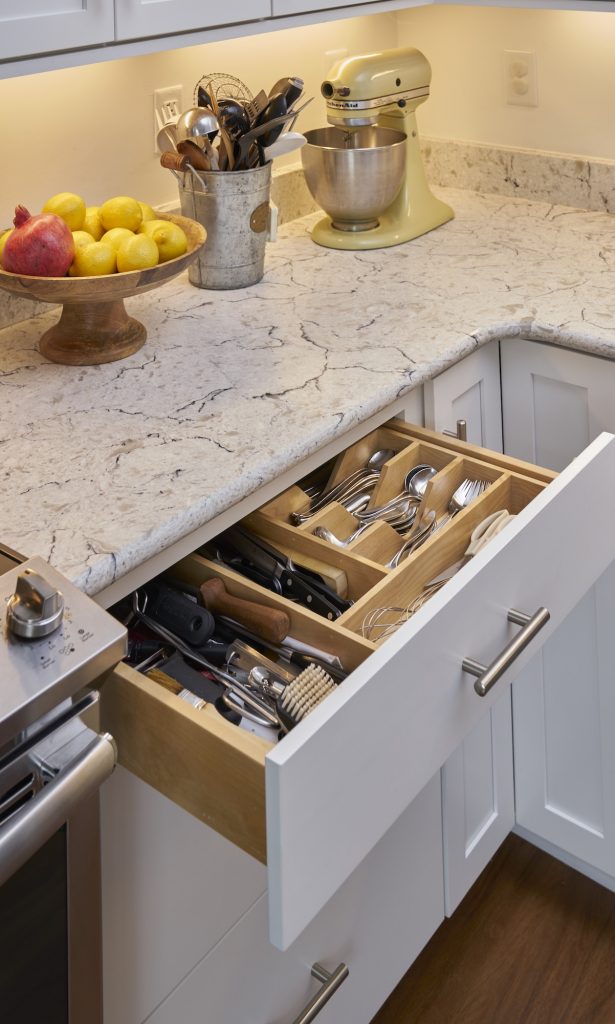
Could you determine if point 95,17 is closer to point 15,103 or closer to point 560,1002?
point 15,103

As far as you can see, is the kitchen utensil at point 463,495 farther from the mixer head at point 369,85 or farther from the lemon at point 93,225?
the mixer head at point 369,85

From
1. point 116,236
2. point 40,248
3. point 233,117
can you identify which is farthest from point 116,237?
point 233,117

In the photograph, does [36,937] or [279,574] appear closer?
[36,937]

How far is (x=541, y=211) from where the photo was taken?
6.15ft

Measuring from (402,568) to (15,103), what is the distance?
2.86ft

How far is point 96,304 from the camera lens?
129cm

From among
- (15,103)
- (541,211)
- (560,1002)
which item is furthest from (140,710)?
(541,211)

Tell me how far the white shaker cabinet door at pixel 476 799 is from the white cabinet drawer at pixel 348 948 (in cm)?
3

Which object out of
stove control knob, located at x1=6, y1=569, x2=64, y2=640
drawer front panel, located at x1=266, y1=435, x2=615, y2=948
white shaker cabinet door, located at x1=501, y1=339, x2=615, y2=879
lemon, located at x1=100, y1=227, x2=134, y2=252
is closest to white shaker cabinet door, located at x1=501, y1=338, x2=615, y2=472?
white shaker cabinet door, located at x1=501, y1=339, x2=615, y2=879

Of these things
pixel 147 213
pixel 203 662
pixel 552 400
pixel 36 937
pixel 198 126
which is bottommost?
pixel 36 937

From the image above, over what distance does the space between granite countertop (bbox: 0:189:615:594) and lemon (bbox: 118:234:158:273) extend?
5.7 inches

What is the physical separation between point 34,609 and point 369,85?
1153 mm

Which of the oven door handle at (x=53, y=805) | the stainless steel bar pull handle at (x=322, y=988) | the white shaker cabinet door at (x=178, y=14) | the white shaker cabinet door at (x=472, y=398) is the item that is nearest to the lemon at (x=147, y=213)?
the white shaker cabinet door at (x=178, y=14)

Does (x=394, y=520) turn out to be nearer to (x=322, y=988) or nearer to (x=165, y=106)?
(x=322, y=988)
